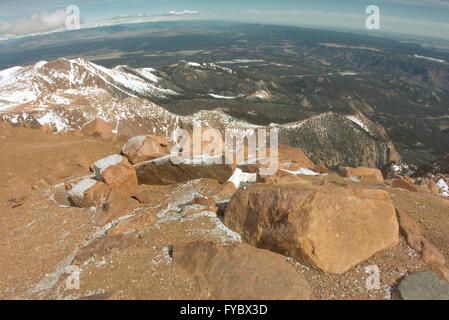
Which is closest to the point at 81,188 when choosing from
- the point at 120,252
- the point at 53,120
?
the point at 120,252

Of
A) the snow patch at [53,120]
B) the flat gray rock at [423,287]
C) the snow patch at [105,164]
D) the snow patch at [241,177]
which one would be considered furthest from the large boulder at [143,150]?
the snow patch at [53,120]

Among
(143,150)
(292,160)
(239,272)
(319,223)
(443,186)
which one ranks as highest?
(143,150)

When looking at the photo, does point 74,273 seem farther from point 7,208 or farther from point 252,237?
point 7,208

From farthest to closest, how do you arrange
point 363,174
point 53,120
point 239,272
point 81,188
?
point 53,120, point 363,174, point 81,188, point 239,272

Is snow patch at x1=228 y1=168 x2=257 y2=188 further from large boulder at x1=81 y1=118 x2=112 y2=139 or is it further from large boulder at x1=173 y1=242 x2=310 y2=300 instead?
large boulder at x1=81 y1=118 x2=112 y2=139

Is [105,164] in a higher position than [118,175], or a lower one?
higher

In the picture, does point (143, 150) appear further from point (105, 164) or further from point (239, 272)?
point (239, 272)

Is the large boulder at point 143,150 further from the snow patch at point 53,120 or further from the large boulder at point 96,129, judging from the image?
the snow patch at point 53,120
